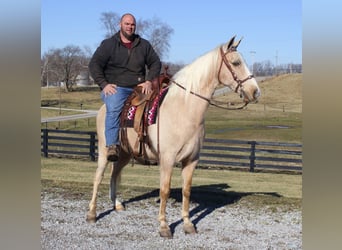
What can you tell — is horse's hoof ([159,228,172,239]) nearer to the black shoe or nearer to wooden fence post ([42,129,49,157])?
the black shoe

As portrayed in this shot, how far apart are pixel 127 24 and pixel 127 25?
0.02 m

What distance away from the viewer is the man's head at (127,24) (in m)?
6.52

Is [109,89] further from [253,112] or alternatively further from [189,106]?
[253,112]

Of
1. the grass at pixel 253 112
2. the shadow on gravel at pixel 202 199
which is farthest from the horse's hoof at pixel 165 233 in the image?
the grass at pixel 253 112

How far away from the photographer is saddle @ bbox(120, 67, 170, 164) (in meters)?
6.50

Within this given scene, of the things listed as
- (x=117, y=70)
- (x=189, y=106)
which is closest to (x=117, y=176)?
(x=117, y=70)

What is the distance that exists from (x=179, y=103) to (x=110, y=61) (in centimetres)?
140

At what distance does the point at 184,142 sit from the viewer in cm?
619

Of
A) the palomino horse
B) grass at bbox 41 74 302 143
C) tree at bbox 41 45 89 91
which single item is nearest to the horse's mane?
the palomino horse

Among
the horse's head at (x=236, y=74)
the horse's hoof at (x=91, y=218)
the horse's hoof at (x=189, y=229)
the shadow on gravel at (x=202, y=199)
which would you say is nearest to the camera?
the horse's head at (x=236, y=74)

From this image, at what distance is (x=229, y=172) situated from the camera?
16.3 m

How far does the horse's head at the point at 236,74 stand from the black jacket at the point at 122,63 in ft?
4.33

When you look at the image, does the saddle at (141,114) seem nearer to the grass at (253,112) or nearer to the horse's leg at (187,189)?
the horse's leg at (187,189)
